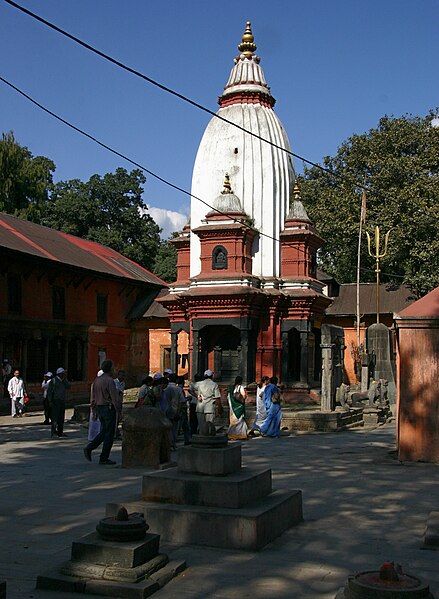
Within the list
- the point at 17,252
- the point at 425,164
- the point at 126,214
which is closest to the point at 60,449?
the point at 17,252

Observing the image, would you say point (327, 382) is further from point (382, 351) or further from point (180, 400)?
point (382, 351)

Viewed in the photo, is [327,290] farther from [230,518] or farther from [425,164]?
[230,518]

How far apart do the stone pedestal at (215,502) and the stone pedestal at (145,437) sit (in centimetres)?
381

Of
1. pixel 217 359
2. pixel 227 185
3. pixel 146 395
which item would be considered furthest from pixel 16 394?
pixel 227 185

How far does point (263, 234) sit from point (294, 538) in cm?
2543

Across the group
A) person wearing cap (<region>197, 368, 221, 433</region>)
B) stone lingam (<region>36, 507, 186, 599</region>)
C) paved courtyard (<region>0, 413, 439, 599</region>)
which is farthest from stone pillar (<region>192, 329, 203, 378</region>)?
stone lingam (<region>36, 507, 186, 599</region>)

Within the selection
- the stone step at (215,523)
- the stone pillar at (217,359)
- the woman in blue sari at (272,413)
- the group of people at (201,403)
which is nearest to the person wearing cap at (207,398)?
the group of people at (201,403)

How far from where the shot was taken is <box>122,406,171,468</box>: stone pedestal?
11797 mm

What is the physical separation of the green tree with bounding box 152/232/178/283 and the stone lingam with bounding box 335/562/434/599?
1985 inches

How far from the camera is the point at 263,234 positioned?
32.4 m

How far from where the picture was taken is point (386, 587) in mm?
4602

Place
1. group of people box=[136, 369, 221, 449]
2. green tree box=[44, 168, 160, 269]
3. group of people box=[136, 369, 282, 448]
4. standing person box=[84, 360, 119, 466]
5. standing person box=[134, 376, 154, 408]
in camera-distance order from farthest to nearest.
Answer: green tree box=[44, 168, 160, 269]
group of people box=[136, 369, 282, 448]
group of people box=[136, 369, 221, 449]
standing person box=[134, 376, 154, 408]
standing person box=[84, 360, 119, 466]

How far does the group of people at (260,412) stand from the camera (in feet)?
58.9

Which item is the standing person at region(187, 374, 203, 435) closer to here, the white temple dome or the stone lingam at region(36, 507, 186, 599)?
the stone lingam at region(36, 507, 186, 599)
